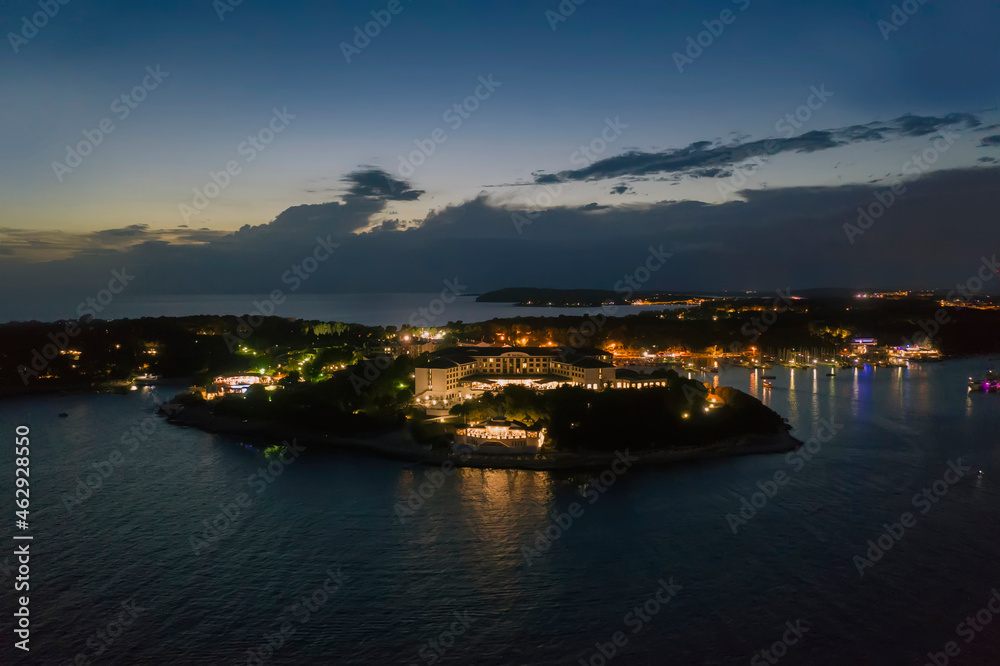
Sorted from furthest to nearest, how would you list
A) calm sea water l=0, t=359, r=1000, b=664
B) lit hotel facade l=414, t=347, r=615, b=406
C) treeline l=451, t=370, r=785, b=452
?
lit hotel facade l=414, t=347, r=615, b=406, treeline l=451, t=370, r=785, b=452, calm sea water l=0, t=359, r=1000, b=664

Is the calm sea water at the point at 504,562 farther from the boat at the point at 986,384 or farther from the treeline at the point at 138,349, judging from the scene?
the treeline at the point at 138,349

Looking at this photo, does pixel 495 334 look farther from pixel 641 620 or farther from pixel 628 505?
pixel 641 620

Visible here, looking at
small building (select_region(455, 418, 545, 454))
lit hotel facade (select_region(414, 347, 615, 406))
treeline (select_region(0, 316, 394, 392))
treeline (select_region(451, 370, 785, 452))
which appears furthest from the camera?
treeline (select_region(0, 316, 394, 392))

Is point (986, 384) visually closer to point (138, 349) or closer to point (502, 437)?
point (502, 437)

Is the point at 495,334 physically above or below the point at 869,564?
above

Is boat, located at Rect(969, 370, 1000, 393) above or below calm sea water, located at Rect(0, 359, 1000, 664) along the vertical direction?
above

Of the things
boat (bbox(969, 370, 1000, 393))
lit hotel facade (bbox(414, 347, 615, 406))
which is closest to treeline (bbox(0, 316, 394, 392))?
lit hotel facade (bbox(414, 347, 615, 406))

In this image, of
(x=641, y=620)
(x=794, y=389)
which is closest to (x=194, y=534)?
(x=641, y=620)

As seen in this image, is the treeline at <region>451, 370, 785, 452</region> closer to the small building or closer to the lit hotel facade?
the small building

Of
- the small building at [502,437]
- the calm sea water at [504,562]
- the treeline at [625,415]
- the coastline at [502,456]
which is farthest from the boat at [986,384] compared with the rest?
the small building at [502,437]
